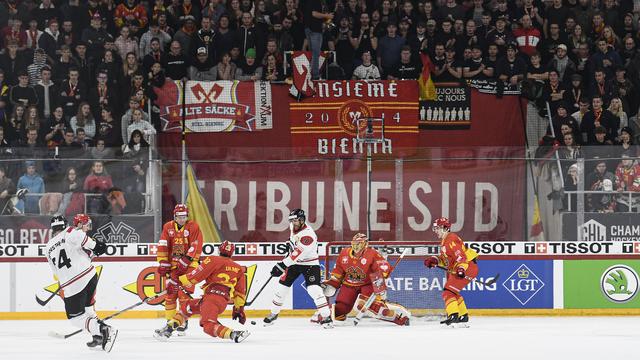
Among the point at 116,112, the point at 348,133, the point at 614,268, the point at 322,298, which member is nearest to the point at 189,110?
the point at 116,112

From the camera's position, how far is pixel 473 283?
16328 millimetres

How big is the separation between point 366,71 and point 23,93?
5.14 m

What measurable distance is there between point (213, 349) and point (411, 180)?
4.67 m

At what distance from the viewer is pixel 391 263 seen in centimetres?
1611

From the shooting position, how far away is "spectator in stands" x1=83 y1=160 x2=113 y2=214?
51.6 feet

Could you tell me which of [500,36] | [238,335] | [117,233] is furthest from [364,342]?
[500,36]

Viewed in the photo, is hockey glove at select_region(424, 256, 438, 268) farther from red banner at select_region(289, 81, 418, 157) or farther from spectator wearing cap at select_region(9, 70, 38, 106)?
spectator wearing cap at select_region(9, 70, 38, 106)

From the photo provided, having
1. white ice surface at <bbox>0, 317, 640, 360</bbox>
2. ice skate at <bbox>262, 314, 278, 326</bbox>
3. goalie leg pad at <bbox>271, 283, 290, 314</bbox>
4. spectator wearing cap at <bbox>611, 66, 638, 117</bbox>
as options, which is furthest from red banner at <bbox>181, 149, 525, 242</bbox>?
spectator wearing cap at <bbox>611, 66, 638, 117</bbox>

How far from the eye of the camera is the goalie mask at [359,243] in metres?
15.0

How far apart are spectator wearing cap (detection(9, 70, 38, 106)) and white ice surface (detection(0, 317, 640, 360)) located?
12.5 ft

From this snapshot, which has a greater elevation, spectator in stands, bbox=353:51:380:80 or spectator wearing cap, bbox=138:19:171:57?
spectator wearing cap, bbox=138:19:171:57

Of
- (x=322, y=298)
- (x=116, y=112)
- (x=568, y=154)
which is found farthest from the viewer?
(x=116, y=112)

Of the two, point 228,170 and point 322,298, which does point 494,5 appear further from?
point 322,298

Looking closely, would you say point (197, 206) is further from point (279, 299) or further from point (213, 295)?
point (213, 295)
